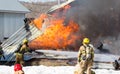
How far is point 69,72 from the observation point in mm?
16516

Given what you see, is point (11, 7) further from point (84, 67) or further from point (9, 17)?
point (84, 67)

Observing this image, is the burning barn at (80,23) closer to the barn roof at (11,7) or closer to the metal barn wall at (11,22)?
the barn roof at (11,7)

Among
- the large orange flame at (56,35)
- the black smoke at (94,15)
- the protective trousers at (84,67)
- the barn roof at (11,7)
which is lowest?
the protective trousers at (84,67)

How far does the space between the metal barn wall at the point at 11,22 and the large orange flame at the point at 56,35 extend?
262 inches

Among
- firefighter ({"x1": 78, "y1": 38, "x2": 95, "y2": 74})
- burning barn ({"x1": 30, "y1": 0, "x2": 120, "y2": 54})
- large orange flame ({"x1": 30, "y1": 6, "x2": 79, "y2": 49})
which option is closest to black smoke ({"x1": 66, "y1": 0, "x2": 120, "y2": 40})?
burning barn ({"x1": 30, "y1": 0, "x2": 120, "y2": 54})

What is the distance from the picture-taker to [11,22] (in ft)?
103

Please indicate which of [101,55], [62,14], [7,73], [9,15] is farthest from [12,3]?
[7,73]

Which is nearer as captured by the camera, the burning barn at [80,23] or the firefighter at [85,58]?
the firefighter at [85,58]

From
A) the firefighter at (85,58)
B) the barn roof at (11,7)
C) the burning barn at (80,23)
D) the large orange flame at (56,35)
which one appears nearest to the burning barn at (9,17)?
the barn roof at (11,7)

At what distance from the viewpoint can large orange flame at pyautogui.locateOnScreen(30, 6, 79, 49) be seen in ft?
77.8

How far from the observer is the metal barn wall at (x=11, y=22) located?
101 feet

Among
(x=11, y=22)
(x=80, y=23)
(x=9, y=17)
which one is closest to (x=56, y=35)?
(x=80, y=23)

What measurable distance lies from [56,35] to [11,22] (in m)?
8.18

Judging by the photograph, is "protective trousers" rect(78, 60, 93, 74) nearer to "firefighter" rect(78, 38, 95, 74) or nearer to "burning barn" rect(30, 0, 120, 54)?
"firefighter" rect(78, 38, 95, 74)
